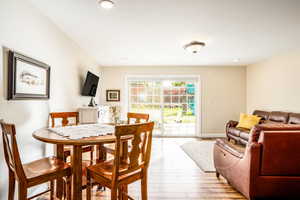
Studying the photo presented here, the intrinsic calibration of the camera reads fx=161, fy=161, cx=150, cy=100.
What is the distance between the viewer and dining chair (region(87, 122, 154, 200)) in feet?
4.22

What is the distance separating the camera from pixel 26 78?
71.7 inches

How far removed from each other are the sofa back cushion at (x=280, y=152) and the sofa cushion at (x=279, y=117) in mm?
2213

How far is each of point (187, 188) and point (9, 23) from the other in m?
2.84

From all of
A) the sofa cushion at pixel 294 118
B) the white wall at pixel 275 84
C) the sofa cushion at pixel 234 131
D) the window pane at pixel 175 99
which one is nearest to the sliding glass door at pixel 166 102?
the window pane at pixel 175 99

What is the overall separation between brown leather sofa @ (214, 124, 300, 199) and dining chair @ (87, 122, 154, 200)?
1162mm

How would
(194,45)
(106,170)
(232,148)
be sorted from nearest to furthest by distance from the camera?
1. (106,170)
2. (232,148)
3. (194,45)

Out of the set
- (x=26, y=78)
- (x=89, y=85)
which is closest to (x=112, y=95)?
(x=89, y=85)

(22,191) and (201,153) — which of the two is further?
(201,153)

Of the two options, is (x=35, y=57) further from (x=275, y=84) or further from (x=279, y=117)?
(x=275, y=84)

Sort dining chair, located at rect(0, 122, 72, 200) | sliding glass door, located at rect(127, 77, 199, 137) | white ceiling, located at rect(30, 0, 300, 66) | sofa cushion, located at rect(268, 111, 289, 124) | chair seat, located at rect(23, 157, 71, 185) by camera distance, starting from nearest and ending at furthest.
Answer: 1. dining chair, located at rect(0, 122, 72, 200)
2. chair seat, located at rect(23, 157, 71, 185)
3. white ceiling, located at rect(30, 0, 300, 66)
4. sofa cushion, located at rect(268, 111, 289, 124)
5. sliding glass door, located at rect(127, 77, 199, 137)

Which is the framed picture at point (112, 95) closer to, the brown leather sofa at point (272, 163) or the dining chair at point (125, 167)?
the dining chair at point (125, 167)

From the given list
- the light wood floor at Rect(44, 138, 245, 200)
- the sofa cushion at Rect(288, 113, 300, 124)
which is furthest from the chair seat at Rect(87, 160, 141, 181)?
the sofa cushion at Rect(288, 113, 300, 124)

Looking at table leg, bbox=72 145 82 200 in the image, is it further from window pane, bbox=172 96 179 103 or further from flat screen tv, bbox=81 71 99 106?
window pane, bbox=172 96 179 103

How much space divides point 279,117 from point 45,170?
14.7 ft
